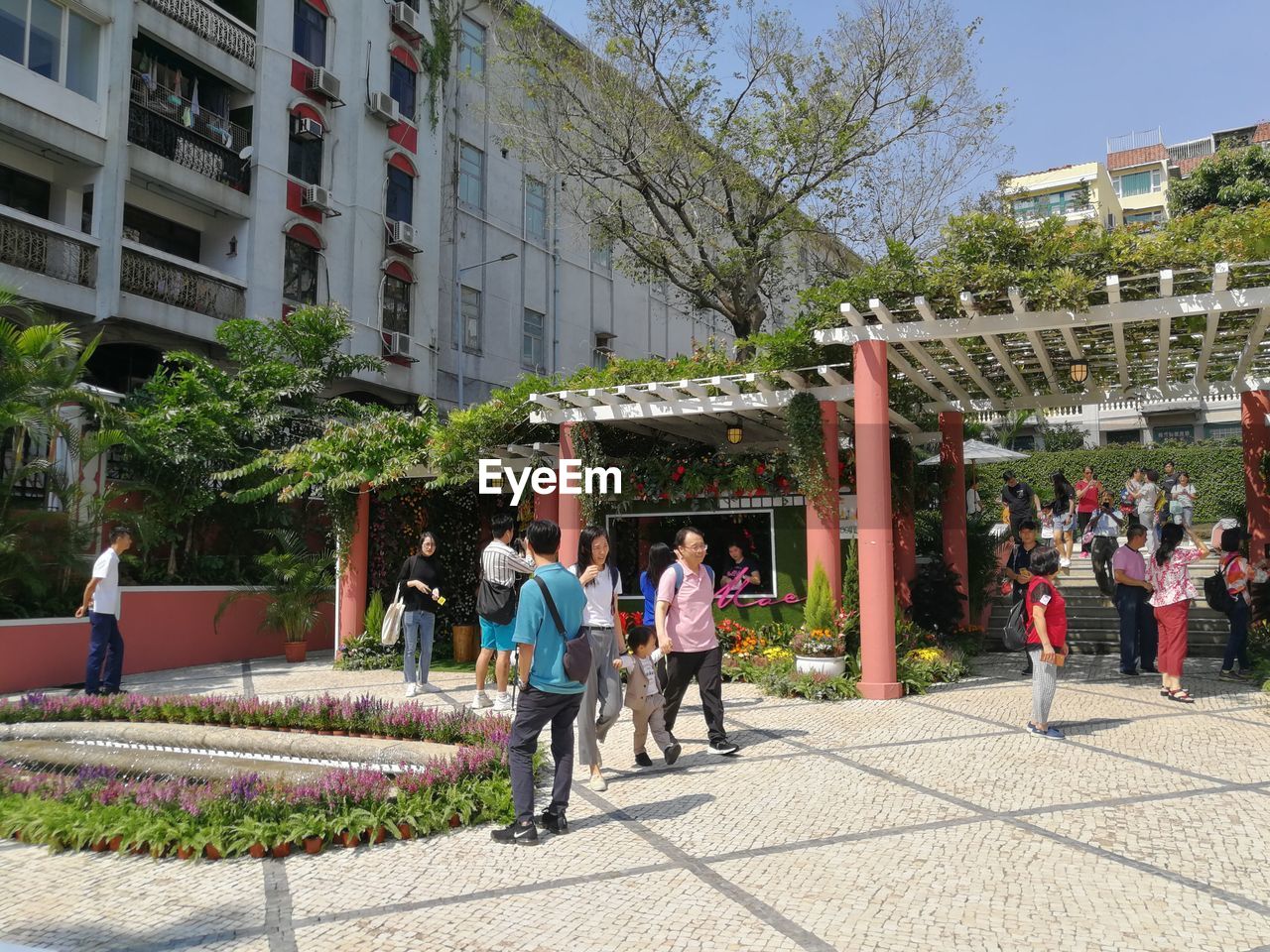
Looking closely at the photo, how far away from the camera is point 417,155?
23.5m

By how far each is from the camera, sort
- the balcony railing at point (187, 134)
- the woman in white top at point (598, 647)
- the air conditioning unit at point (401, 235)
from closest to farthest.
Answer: the woman in white top at point (598, 647) → the balcony railing at point (187, 134) → the air conditioning unit at point (401, 235)

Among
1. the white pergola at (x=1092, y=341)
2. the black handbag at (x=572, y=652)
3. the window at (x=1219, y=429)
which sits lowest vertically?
the black handbag at (x=572, y=652)

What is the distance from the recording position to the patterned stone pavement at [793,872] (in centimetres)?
380

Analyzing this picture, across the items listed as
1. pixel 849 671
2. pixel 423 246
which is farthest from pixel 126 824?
pixel 423 246

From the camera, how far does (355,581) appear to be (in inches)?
539

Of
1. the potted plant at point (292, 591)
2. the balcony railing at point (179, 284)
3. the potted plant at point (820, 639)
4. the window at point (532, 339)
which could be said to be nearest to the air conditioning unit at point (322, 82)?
the balcony railing at point (179, 284)

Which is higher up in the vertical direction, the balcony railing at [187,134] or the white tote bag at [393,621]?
the balcony railing at [187,134]

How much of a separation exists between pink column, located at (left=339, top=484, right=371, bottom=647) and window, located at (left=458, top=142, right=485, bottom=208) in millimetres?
13457

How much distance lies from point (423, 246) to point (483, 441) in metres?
12.3

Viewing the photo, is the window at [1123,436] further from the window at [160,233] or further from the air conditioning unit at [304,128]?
the window at [160,233]

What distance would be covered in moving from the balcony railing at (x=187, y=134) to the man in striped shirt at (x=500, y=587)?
45.4 ft

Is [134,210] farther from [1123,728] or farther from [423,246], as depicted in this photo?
[1123,728]

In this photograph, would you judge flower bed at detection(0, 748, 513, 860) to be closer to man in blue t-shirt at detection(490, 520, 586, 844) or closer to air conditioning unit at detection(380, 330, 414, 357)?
man in blue t-shirt at detection(490, 520, 586, 844)

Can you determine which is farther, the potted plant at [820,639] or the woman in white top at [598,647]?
the potted plant at [820,639]
